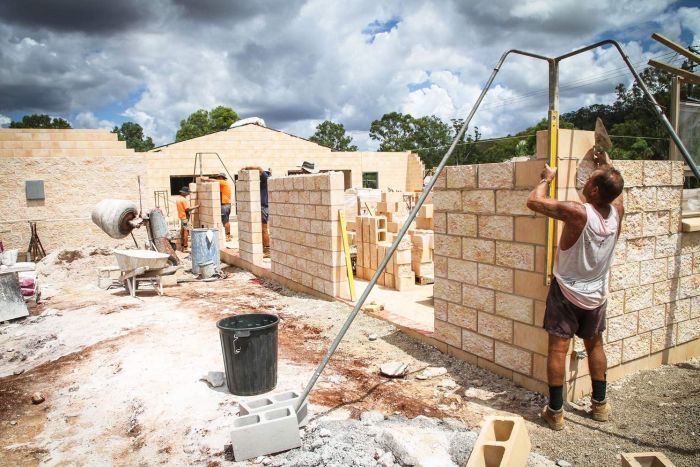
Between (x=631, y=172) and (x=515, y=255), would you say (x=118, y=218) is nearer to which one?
(x=515, y=255)

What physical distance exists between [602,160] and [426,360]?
8.38 feet

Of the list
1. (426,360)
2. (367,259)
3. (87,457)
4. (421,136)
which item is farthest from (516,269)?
(421,136)

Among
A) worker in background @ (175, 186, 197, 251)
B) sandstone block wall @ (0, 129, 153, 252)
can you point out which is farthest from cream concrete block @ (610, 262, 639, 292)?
sandstone block wall @ (0, 129, 153, 252)

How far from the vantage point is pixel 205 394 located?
4.31m

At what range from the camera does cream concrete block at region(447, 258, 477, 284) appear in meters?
4.55

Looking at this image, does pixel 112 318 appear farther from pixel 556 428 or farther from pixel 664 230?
pixel 664 230

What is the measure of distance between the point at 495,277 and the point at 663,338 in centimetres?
178

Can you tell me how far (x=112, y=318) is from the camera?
23.0 ft

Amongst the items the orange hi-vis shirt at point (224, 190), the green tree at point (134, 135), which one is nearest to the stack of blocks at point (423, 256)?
the orange hi-vis shirt at point (224, 190)

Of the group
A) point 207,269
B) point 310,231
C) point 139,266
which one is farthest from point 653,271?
point 207,269

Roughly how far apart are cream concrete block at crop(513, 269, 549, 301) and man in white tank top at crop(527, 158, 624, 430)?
0.94 feet

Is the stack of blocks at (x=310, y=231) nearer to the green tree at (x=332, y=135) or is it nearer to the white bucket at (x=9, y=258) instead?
the white bucket at (x=9, y=258)

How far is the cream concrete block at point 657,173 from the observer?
13.6 feet

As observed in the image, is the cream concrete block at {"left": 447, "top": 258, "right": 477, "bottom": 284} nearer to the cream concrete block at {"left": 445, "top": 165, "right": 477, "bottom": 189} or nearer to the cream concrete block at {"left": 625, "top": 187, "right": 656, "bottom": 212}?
the cream concrete block at {"left": 445, "top": 165, "right": 477, "bottom": 189}
